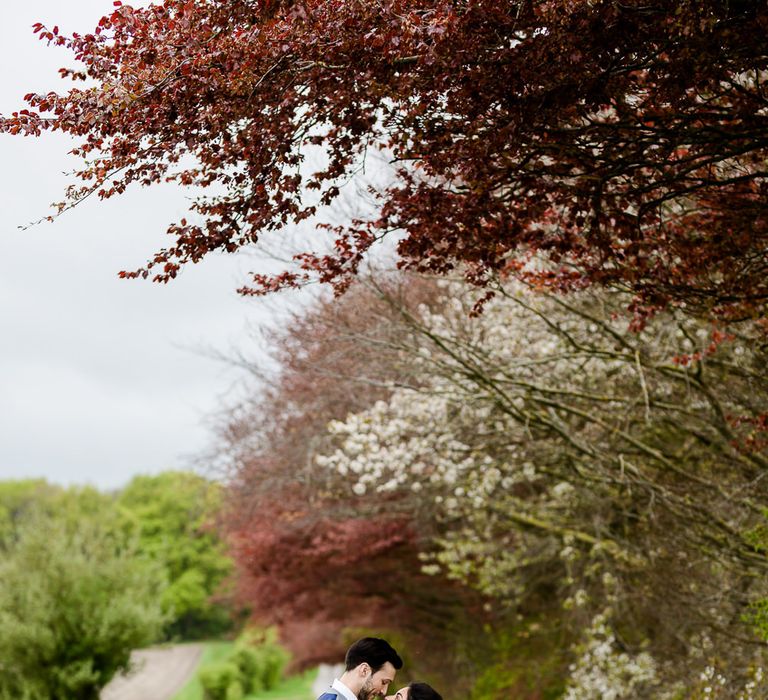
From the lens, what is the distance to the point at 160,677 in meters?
66.6

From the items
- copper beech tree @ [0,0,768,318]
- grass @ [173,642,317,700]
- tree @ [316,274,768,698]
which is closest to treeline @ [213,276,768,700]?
tree @ [316,274,768,698]

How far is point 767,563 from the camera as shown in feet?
33.4

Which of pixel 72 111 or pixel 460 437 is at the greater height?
pixel 460 437

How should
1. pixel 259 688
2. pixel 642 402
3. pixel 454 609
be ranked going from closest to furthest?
pixel 642 402, pixel 454 609, pixel 259 688

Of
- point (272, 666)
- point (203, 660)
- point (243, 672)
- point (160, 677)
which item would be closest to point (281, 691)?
point (272, 666)

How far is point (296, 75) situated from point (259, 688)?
51.8 metres

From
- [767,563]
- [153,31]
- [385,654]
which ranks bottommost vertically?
[385,654]

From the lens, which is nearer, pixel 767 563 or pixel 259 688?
pixel 767 563

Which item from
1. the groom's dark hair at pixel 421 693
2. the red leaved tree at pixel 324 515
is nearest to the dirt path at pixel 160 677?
the red leaved tree at pixel 324 515

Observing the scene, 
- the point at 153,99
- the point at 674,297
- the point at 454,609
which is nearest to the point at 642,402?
the point at 674,297

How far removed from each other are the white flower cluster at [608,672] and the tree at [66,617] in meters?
18.8

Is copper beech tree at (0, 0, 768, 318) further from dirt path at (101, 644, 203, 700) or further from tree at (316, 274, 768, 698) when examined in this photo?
dirt path at (101, 644, 203, 700)

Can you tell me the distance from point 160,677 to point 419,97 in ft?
216

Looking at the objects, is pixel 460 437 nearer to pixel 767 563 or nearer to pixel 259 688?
pixel 767 563
